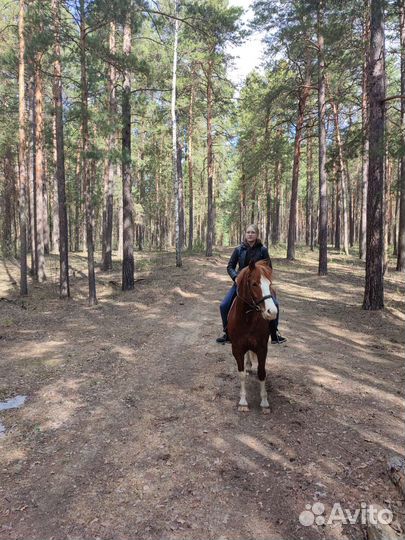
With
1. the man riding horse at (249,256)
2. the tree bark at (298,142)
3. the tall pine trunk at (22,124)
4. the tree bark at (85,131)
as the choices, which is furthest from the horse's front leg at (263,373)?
the tree bark at (298,142)

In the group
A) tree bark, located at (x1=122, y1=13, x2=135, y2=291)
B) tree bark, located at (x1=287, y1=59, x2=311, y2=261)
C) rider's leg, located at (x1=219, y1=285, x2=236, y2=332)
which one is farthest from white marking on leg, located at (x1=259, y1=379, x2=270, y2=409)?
tree bark, located at (x1=287, y1=59, x2=311, y2=261)

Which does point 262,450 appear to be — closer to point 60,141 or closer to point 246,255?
point 246,255

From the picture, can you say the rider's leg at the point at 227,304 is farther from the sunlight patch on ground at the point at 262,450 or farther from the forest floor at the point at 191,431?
the sunlight patch on ground at the point at 262,450

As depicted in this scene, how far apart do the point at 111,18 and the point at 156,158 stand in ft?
66.9

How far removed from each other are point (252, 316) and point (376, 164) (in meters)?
8.46

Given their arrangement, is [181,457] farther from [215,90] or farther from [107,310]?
[215,90]

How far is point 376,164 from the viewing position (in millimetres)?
11508

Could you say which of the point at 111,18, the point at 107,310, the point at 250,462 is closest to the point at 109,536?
the point at 250,462

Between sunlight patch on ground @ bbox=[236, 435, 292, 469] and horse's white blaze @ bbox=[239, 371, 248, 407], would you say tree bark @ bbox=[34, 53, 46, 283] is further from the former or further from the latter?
sunlight patch on ground @ bbox=[236, 435, 292, 469]

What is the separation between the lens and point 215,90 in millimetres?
25016

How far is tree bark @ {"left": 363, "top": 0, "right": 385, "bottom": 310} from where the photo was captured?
442 inches

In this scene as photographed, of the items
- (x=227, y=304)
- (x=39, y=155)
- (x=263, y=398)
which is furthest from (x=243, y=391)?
(x=39, y=155)

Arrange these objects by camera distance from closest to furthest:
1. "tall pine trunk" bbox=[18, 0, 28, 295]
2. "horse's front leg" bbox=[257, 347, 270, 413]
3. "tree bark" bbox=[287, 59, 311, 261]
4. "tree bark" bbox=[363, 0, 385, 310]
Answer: "horse's front leg" bbox=[257, 347, 270, 413]
"tree bark" bbox=[363, 0, 385, 310]
"tall pine trunk" bbox=[18, 0, 28, 295]
"tree bark" bbox=[287, 59, 311, 261]

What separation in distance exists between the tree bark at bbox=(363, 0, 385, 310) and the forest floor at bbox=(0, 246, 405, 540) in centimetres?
118
